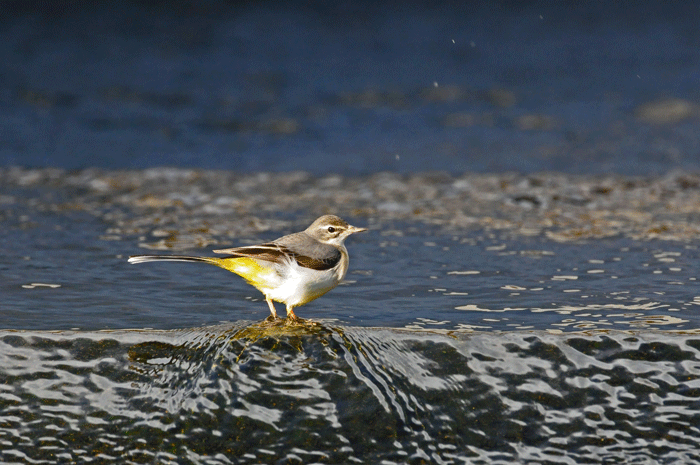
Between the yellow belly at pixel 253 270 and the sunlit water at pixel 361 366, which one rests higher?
the yellow belly at pixel 253 270

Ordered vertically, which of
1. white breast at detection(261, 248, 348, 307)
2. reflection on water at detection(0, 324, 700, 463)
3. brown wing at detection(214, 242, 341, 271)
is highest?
brown wing at detection(214, 242, 341, 271)

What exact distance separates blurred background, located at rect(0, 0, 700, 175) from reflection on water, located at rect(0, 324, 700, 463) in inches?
286

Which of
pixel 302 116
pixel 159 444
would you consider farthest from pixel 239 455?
pixel 302 116

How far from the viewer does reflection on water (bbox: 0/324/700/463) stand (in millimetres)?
4012

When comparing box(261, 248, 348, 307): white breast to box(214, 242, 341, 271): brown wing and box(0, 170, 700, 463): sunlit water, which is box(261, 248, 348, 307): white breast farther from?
box(0, 170, 700, 463): sunlit water

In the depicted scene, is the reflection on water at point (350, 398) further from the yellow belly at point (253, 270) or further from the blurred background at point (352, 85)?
the blurred background at point (352, 85)

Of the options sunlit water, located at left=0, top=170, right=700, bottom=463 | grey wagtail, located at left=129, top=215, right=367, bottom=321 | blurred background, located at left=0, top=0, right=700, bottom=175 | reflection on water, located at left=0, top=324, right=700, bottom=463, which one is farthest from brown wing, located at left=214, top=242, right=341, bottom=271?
blurred background, located at left=0, top=0, right=700, bottom=175

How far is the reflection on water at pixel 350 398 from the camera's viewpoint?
4.01 metres

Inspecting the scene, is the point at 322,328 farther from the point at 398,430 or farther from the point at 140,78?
the point at 140,78

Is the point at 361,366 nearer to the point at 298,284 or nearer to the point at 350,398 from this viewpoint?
the point at 350,398

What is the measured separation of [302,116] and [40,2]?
6.85 metres

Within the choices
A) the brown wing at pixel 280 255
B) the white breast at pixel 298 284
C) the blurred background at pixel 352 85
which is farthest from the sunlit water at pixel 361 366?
the blurred background at pixel 352 85

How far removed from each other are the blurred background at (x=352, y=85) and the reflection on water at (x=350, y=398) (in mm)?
7268

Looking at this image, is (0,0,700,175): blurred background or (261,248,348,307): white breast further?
(0,0,700,175): blurred background
